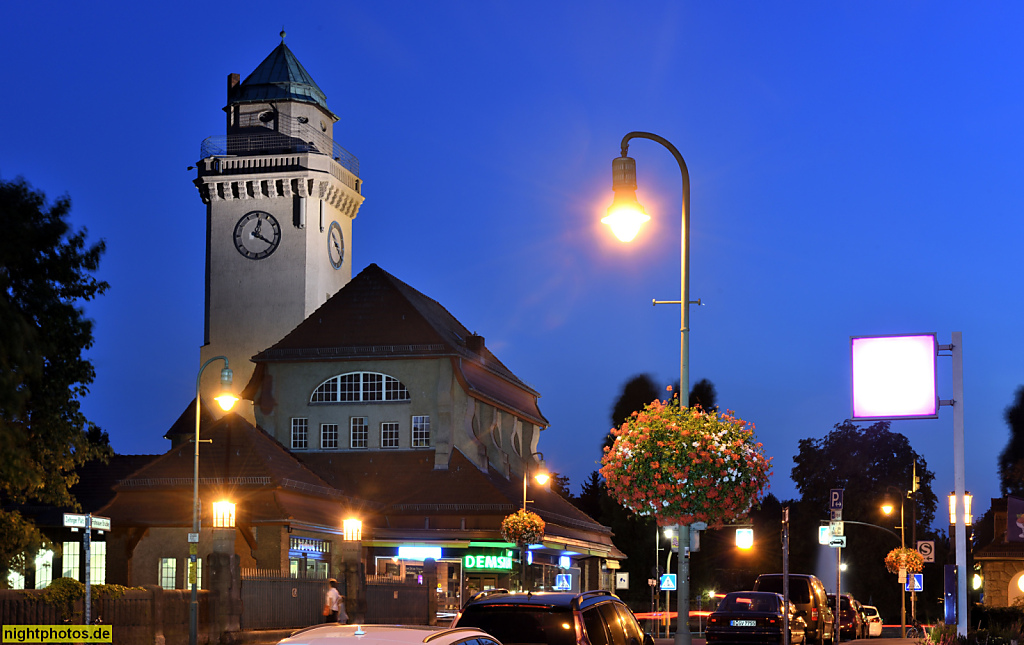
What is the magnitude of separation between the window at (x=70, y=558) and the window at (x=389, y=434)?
48.1 ft

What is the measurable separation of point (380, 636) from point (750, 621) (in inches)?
957

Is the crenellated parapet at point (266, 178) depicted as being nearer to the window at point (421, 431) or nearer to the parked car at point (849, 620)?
the window at point (421, 431)

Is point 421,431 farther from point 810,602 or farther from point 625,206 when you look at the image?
point 625,206

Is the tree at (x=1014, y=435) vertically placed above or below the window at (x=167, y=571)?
above

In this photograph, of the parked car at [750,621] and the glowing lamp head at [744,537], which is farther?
the glowing lamp head at [744,537]

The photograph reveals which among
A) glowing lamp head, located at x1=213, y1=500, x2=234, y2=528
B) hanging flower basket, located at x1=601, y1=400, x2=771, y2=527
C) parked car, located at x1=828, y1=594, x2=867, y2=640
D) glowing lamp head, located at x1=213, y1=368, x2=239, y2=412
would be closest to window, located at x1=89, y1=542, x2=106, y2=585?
glowing lamp head, located at x1=213, y1=500, x2=234, y2=528

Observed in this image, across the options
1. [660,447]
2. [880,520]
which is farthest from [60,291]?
[880,520]

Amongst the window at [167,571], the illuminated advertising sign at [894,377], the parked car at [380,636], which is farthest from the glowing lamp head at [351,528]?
the parked car at [380,636]

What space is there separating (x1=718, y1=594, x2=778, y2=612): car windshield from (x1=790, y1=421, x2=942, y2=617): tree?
62.0 meters

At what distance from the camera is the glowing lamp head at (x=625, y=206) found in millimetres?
18797

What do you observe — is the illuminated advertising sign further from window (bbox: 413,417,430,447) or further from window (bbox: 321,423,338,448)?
window (bbox: 321,423,338,448)

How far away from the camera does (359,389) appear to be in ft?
205

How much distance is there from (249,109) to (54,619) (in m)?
53.1

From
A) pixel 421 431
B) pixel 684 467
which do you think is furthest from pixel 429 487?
pixel 684 467
